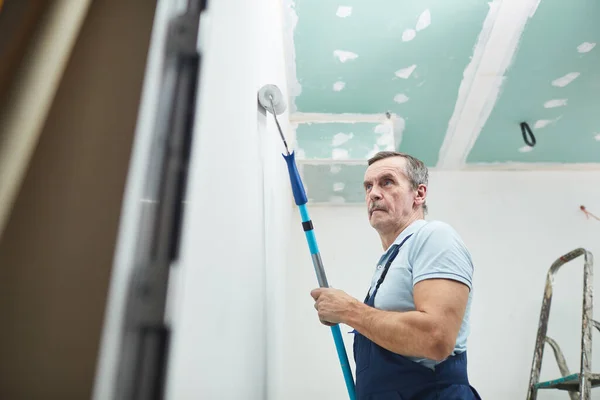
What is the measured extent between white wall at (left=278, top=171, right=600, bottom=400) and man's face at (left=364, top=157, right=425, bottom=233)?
1017mm

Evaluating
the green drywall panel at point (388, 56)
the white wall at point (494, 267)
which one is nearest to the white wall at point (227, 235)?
the green drywall panel at point (388, 56)

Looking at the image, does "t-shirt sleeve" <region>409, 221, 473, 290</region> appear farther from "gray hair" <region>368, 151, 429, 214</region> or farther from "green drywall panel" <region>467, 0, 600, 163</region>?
"green drywall panel" <region>467, 0, 600, 163</region>

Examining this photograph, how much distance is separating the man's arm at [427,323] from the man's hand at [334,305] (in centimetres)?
7

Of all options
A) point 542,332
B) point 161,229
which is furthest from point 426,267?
point 542,332

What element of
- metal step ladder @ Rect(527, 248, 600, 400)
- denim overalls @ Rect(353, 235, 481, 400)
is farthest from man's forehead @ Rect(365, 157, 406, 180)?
metal step ladder @ Rect(527, 248, 600, 400)

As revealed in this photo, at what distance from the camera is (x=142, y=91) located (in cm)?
34

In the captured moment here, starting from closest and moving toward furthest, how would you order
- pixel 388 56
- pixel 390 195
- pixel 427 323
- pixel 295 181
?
pixel 427 323 → pixel 295 181 → pixel 390 195 → pixel 388 56

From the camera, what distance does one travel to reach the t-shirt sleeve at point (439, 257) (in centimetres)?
84

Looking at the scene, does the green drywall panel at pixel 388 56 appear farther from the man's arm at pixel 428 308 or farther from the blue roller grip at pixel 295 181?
the man's arm at pixel 428 308

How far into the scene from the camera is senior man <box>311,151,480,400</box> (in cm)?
79

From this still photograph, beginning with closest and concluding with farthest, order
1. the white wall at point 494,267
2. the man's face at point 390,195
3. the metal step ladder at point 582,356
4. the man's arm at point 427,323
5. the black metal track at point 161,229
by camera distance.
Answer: the black metal track at point 161,229 → the man's arm at point 427,323 → the man's face at point 390,195 → the metal step ladder at point 582,356 → the white wall at point 494,267

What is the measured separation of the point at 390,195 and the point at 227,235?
76 cm

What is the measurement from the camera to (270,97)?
3.43 feet

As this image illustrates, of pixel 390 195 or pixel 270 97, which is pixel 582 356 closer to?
pixel 390 195
